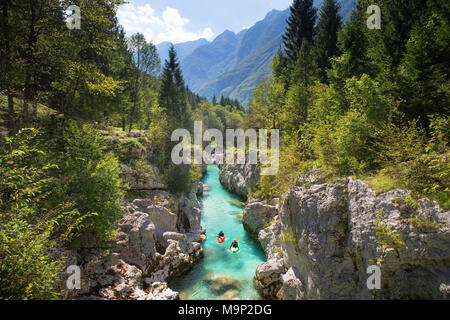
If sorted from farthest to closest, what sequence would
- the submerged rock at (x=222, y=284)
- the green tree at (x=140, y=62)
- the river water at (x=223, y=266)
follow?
the green tree at (x=140, y=62) → the submerged rock at (x=222, y=284) → the river water at (x=223, y=266)

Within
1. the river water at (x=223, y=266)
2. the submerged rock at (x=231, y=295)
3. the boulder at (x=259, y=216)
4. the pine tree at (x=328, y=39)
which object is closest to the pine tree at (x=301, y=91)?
the pine tree at (x=328, y=39)

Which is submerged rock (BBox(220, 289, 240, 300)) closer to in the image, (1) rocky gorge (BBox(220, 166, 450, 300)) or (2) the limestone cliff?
(1) rocky gorge (BBox(220, 166, 450, 300))

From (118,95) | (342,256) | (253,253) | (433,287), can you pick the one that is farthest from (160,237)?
(118,95)

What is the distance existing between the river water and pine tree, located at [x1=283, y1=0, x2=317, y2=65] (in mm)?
28471

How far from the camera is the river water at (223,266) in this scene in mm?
14180

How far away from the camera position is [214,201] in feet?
109

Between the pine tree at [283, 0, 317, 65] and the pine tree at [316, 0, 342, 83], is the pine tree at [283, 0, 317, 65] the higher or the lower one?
the higher one

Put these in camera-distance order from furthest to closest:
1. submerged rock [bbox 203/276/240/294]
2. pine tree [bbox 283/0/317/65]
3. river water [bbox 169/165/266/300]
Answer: pine tree [bbox 283/0/317/65]
submerged rock [bbox 203/276/240/294]
river water [bbox 169/165/266/300]

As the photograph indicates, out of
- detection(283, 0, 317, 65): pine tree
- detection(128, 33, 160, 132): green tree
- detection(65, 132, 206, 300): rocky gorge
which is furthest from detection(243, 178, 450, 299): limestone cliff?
detection(283, 0, 317, 65): pine tree

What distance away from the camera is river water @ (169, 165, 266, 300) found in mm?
14180

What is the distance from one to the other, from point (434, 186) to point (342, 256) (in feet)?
13.9

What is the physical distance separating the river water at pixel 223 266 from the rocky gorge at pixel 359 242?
3.42m

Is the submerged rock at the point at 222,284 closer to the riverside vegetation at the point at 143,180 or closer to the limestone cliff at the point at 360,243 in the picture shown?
the riverside vegetation at the point at 143,180

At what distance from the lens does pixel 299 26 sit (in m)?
36.1
